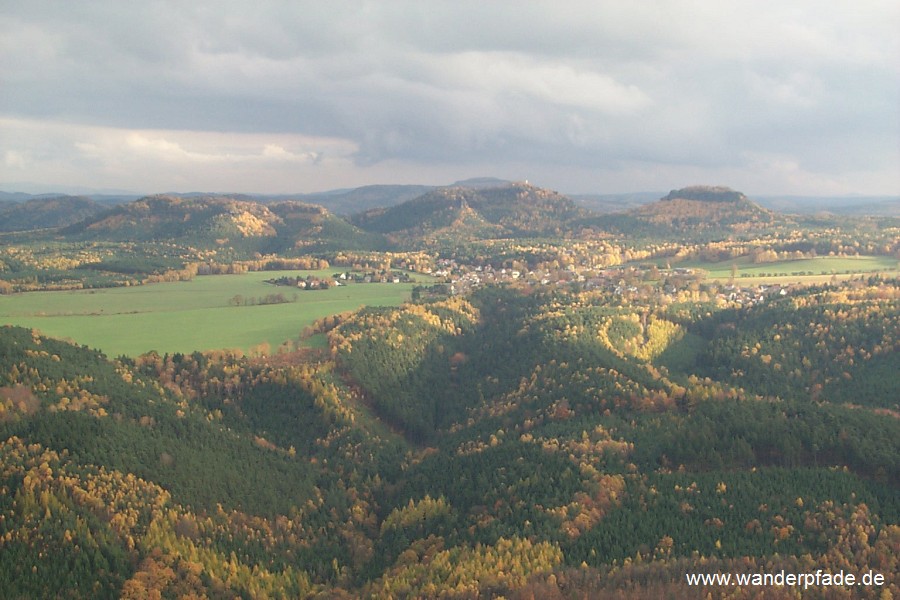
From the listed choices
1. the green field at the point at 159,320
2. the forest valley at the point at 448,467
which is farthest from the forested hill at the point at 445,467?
the green field at the point at 159,320

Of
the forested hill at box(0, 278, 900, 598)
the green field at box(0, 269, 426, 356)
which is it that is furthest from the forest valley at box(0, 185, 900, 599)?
the green field at box(0, 269, 426, 356)

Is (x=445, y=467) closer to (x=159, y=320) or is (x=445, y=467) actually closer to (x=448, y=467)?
(x=448, y=467)

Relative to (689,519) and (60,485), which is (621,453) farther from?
(60,485)

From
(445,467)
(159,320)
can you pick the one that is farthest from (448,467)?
(159,320)

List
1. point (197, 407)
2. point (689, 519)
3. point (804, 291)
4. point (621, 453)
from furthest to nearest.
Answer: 1. point (804, 291)
2. point (197, 407)
3. point (621, 453)
4. point (689, 519)

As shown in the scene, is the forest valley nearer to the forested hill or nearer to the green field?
the forested hill

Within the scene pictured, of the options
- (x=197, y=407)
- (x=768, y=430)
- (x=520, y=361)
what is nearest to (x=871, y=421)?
(x=768, y=430)

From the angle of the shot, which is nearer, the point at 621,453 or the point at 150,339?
the point at 621,453

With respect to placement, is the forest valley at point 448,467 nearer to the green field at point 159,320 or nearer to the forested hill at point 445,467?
the forested hill at point 445,467
